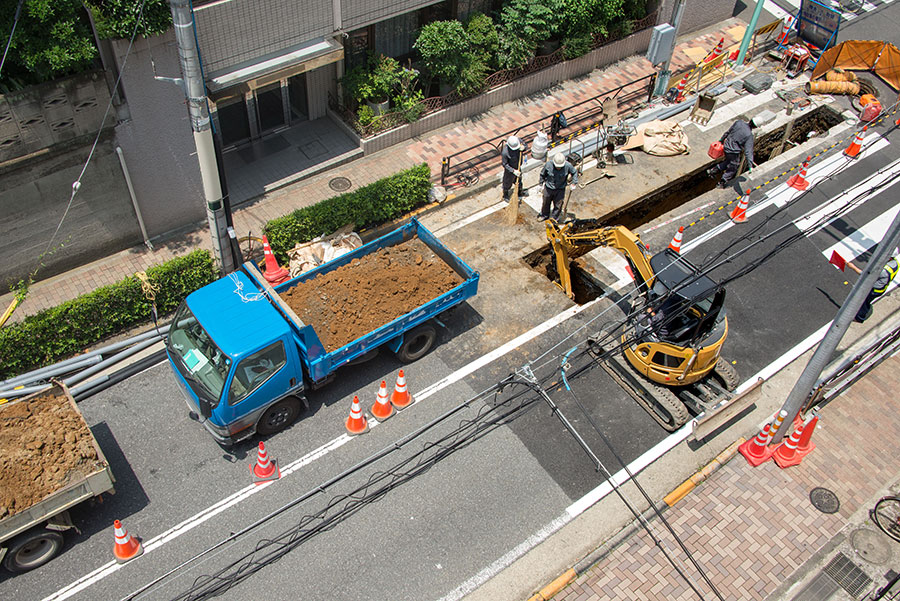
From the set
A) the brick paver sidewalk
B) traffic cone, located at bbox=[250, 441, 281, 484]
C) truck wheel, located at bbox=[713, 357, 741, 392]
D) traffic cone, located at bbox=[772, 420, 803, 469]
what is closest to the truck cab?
traffic cone, located at bbox=[250, 441, 281, 484]

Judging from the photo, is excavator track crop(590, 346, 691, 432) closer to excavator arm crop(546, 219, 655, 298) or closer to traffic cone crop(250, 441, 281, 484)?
excavator arm crop(546, 219, 655, 298)

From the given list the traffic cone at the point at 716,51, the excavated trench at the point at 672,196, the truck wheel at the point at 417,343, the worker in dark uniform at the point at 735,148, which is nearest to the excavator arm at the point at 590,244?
the excavated trench at the point at 672,196

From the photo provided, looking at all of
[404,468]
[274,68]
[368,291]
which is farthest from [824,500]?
[274,68]

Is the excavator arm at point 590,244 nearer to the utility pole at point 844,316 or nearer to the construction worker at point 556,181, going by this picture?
the construction worker at point 556,181

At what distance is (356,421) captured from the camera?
44.2 feet

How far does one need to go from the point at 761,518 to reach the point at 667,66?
1354 cm

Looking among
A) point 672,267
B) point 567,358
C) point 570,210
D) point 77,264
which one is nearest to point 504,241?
point 570,210

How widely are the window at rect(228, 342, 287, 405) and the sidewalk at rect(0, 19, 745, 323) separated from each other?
5557 mm

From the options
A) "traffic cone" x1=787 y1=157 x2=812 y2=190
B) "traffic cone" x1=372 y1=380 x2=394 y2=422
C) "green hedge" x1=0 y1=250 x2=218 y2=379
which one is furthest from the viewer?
"traffic cone" x1=787 y1=157 x2=812 y2=190

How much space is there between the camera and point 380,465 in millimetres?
13141

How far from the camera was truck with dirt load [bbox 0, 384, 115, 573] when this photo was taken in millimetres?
11078

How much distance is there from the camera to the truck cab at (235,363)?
12438 millimetres

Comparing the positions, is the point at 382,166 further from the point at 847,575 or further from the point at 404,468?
the point at 847,575

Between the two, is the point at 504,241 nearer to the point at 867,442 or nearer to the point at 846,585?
the point at 867,442
